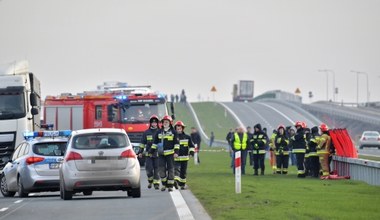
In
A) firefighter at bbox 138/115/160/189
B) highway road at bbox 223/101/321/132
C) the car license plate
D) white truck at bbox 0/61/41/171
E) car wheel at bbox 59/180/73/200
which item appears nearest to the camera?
car wheel at bbox 59/180/73/200

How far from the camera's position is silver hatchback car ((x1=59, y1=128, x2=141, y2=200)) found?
2764 centimetres

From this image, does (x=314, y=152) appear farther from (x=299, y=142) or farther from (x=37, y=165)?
(x=37, y=165)

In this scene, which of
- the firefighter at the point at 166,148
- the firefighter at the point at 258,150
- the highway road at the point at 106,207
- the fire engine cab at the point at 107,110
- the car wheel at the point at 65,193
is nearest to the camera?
the highway road at the point at 106,207

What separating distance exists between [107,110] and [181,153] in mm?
19339

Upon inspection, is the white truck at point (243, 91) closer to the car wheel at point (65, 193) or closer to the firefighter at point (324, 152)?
the firefighter at point (324, 152)

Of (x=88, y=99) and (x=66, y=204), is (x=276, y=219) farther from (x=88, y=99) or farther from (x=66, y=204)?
(x=88, y=99)

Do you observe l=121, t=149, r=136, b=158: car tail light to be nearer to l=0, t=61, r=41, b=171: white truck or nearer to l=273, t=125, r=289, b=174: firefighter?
l=0, t=61, r=41, b=171: white truck

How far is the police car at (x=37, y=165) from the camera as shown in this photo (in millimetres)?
30281

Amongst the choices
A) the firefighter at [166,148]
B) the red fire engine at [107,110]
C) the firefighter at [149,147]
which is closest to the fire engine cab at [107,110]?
the red fire engine at [107,110]

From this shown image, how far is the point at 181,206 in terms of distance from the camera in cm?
2480

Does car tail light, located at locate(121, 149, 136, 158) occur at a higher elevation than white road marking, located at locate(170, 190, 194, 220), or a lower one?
higher

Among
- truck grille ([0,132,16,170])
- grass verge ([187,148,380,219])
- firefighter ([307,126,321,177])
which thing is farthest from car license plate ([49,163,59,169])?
firefighter ([307,126,321,177])

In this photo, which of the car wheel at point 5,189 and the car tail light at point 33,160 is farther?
the car wheel at point 5,189

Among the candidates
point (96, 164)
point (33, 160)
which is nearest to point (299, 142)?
point (33, 160)
